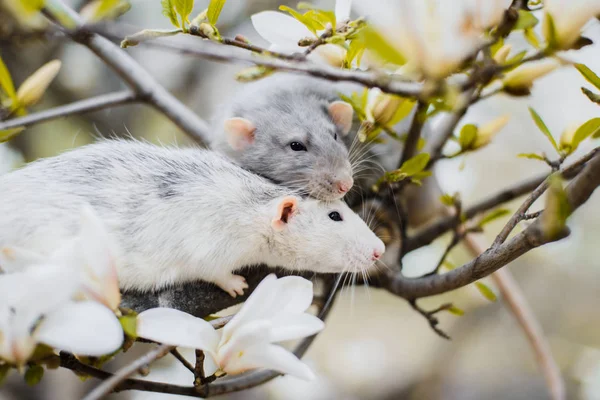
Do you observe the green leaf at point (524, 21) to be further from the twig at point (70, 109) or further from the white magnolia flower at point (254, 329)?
the twig at point (70, 109)

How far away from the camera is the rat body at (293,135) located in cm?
91

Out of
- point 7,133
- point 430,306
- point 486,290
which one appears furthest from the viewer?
point 430,306

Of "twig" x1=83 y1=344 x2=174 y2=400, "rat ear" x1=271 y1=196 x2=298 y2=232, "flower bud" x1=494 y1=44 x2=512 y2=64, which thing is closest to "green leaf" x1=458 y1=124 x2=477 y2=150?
"flower bud" x1=494 y1=44 x2=512 y2=64

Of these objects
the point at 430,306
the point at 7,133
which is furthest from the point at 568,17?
the point at 430,306

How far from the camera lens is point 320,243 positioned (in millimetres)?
824

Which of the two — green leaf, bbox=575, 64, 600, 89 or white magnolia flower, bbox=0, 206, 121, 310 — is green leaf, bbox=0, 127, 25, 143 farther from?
green leaf, bbox=575, 64, 600, 89

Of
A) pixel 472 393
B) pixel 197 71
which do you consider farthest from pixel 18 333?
pixel 472 393

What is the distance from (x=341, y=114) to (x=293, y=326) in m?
0.53

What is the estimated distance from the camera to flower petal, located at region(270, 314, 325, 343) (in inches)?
22.5

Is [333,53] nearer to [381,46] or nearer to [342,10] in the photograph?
[342,10]

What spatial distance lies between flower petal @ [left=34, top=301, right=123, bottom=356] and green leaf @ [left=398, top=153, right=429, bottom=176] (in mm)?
401

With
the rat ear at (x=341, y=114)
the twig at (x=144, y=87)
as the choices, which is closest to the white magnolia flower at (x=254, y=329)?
the rat ear at (x=341, y=114)

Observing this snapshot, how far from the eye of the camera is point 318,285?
3.20 feet

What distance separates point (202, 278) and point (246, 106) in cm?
42
